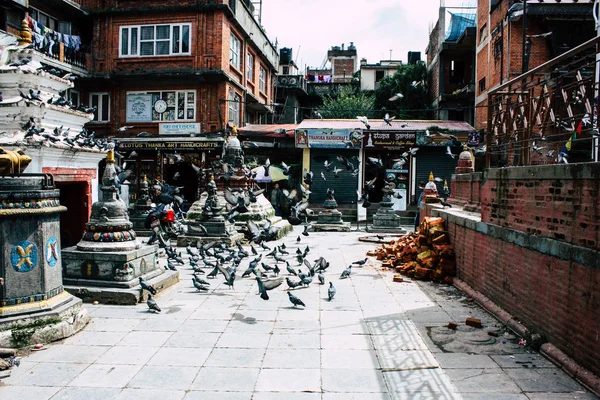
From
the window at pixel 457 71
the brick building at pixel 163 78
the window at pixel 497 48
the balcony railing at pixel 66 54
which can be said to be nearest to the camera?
the balcony railing at pixel 66 54

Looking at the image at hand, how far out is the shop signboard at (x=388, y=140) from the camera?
2628cm

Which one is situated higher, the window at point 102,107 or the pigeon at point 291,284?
the window at point 102,107

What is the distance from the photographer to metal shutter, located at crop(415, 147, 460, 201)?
26.7 m

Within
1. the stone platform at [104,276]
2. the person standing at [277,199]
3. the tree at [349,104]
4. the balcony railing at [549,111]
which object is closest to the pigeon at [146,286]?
the stone platform at [104,276]

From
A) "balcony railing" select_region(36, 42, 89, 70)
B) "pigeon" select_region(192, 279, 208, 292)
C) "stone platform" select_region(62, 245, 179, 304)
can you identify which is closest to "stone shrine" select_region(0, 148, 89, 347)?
"stone platform" select_region(62, 245, 179, 304)

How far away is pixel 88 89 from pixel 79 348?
980 inches

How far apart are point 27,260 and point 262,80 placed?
30535 mm

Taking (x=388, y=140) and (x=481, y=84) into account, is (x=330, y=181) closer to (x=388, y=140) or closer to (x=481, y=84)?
(x=388, y=140)

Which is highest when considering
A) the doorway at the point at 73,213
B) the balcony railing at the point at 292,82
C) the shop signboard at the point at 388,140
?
the balcony railing at the point at 292,82

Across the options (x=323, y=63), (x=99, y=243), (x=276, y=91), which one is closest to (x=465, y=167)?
(x=99, y=243)

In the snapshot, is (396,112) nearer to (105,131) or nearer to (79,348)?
(105,131)

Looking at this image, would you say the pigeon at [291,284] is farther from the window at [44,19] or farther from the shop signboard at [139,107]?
the window at [44,19]

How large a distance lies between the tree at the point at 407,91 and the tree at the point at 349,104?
46.0 inches

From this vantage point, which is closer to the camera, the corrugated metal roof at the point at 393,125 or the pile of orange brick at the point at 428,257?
the pile of orange brick at the point at 428,257
